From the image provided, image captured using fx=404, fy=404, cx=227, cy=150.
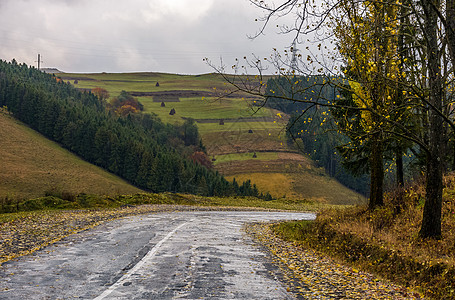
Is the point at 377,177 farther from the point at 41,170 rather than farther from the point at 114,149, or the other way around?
the point at 114,149

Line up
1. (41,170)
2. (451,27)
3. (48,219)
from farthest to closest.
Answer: (41,170) → (48,219) → (451,27)

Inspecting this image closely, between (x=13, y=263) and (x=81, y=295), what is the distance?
11.8 ft

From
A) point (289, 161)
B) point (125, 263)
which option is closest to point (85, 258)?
point (125, 263)

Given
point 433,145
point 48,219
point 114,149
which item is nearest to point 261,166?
point 114,149

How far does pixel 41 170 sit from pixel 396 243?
281 feet

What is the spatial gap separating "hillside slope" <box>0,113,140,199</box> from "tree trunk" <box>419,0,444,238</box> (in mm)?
69355

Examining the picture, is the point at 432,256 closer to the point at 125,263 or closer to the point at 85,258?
the point at 125,263

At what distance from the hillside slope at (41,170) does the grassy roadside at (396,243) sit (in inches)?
2520

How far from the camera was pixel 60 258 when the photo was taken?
34.7 feet

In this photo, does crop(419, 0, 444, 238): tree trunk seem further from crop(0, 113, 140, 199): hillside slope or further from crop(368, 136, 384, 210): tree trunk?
crop(0, 113, 140, 199): hillside slope

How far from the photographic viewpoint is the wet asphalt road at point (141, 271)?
25.0 ft

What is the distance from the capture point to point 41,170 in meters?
85.1

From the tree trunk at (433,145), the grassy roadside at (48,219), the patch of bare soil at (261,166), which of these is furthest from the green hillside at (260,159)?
the tree trunk at (433,145)

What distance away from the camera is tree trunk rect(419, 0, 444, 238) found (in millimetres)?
10742
